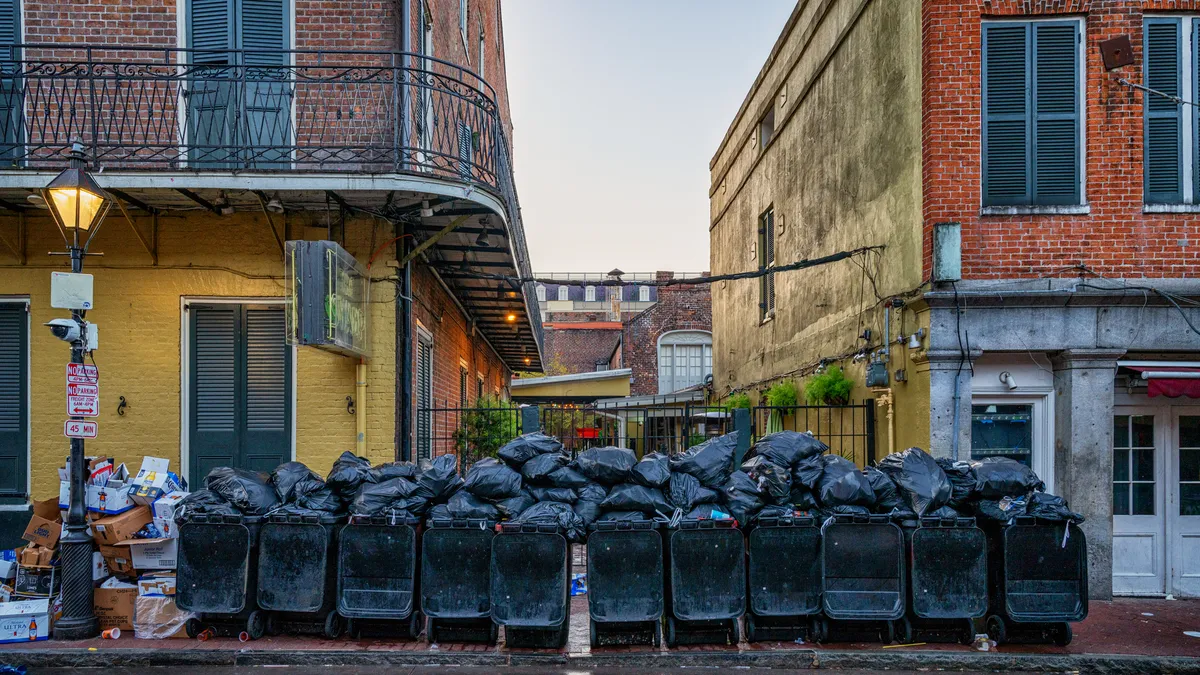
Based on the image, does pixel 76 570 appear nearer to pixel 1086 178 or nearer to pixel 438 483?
pixel 438 483

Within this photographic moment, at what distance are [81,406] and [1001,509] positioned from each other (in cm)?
785

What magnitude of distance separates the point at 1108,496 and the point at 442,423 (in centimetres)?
883

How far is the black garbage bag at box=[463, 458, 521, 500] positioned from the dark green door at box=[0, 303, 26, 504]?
5.70 meters

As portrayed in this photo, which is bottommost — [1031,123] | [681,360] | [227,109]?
[681,360]

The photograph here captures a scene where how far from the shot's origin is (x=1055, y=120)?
8938mm

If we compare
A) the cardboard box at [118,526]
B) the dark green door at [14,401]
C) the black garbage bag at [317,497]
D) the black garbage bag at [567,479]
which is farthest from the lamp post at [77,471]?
the black garbage bag at [567,479]

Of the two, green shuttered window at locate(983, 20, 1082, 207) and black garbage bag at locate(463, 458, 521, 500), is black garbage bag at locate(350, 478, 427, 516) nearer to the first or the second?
black garbage bag at locate(463, 458, 521, 500)

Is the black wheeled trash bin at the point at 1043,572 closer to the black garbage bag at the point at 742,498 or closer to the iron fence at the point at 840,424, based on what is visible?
the black garbage bag at the point at 742,498

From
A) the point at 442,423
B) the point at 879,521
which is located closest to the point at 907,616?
the point at 879,521

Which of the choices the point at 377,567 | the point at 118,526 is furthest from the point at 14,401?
the point at 377,567

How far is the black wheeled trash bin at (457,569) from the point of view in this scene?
6.84 m

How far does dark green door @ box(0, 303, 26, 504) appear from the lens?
30.8 feet

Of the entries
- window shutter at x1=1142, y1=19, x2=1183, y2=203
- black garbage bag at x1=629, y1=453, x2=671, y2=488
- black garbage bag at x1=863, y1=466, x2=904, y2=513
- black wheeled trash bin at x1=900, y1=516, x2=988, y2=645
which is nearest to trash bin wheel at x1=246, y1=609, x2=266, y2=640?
Result: black garbage bag at x1=629, y1=453, x2=671, y2=488

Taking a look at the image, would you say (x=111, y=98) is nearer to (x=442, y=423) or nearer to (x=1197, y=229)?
(x=442, y=423)
